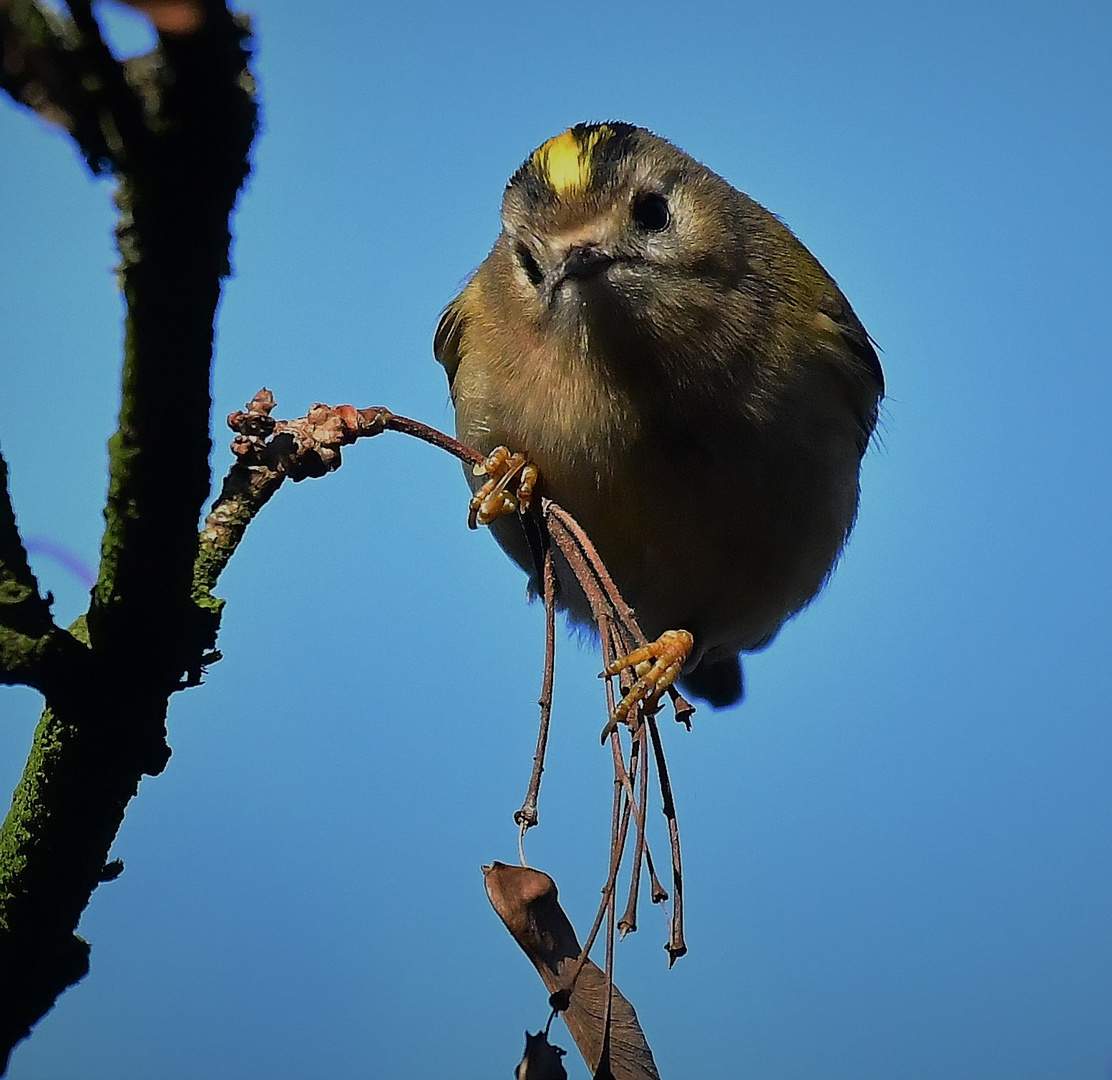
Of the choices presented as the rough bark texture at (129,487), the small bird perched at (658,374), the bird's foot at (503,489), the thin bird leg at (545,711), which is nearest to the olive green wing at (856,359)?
the small bird perched at (658,374)

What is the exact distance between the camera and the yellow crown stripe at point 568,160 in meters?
1.05

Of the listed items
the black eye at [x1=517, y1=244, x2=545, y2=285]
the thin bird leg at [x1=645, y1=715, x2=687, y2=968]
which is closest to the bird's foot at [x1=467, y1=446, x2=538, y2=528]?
the black eye at [x1=517, y1=244, x2=545, y2=285]

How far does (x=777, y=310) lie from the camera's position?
1199mm

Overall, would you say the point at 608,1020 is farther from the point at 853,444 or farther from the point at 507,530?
the point at 853,444

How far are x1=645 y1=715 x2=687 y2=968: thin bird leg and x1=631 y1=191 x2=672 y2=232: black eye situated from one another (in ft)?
1.73

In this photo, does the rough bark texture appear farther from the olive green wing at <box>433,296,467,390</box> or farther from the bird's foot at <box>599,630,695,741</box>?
the olive green wing at <box>433,296,467,390</box>

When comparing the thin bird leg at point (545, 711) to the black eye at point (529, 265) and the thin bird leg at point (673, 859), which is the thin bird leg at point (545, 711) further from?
the black eye at point (529, 265)

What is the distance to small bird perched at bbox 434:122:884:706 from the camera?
1.06 metres

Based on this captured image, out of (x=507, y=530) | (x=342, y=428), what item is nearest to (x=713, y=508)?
(x=507, y=530)

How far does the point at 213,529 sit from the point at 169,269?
0.77 ft

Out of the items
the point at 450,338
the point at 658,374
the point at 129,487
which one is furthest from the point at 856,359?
the point at 129,487

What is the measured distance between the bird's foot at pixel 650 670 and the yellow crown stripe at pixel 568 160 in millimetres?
418

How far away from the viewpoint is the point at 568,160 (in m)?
1.07

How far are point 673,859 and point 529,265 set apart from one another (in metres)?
0.64
